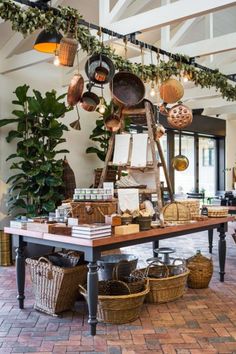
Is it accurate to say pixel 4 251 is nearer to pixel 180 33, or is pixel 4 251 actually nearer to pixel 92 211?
pixel 92 211

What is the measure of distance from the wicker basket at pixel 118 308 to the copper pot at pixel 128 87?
206 centimetres

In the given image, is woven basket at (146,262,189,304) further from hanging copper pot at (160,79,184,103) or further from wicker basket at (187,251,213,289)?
hanging copper pot at (160,79,184,103)

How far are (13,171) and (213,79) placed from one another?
3.66m

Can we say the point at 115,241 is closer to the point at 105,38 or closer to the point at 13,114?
the point at 105,38

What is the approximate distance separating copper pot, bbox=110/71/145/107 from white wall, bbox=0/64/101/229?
2.66m

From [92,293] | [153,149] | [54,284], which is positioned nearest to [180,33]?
[153,149]

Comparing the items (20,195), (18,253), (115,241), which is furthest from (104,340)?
(20,195)

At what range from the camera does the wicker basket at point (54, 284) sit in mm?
3697

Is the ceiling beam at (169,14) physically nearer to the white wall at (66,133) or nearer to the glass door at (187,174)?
the white wall at (66,133)

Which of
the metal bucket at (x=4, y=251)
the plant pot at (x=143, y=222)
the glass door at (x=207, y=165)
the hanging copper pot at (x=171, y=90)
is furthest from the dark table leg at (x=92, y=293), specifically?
the glass door at (x=207, y=165)

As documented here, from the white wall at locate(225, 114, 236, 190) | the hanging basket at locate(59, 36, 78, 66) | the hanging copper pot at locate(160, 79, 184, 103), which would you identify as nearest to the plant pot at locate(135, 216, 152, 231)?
the hanging basket at locate(59, 36, 78, 66)

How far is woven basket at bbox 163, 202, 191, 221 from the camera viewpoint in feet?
14.3

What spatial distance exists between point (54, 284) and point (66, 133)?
4.05 m

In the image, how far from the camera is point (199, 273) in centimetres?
464
